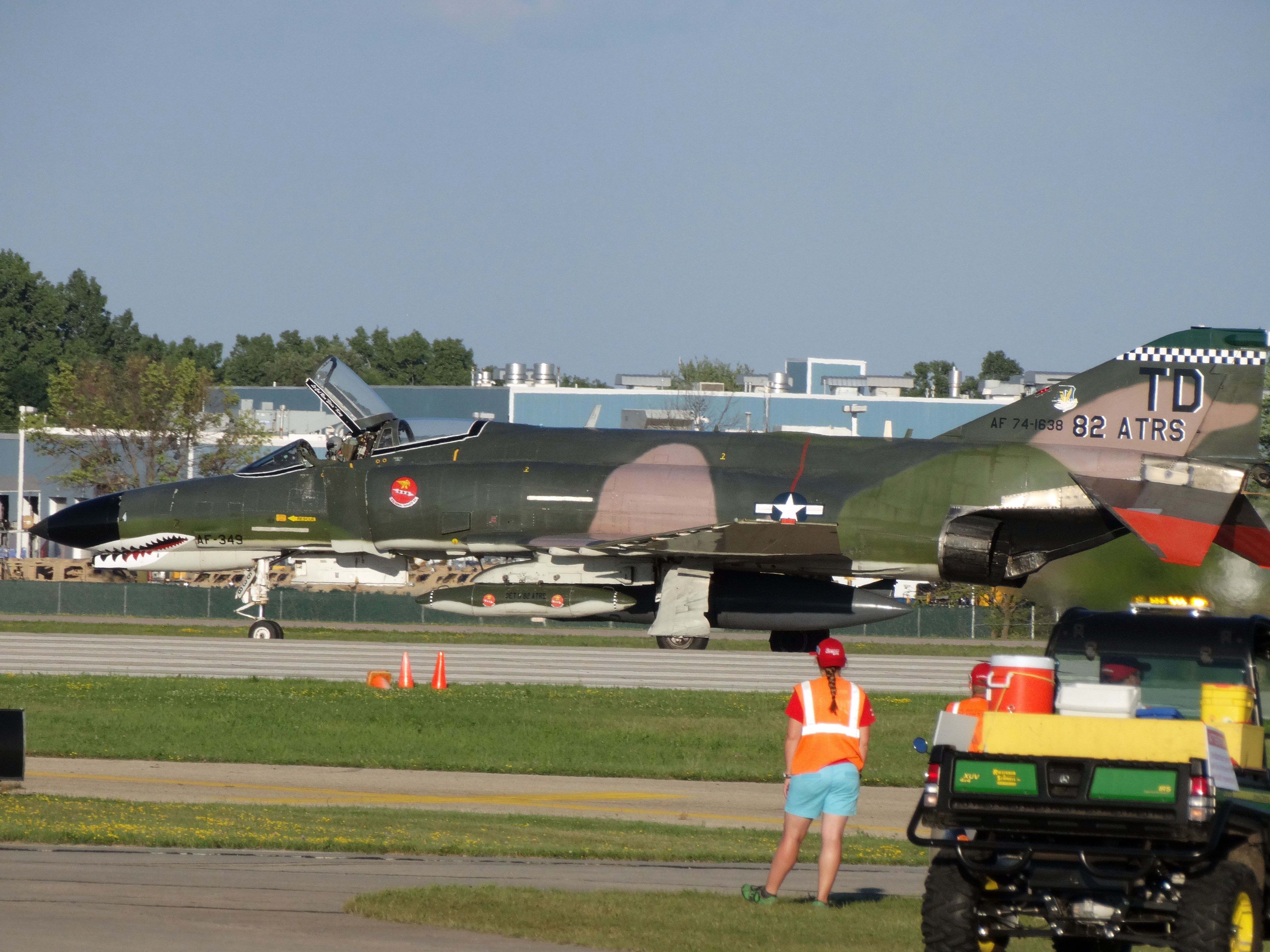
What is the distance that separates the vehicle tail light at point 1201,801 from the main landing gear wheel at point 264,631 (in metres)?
24.6

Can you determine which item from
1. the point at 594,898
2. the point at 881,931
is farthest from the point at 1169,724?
the point at 594,898

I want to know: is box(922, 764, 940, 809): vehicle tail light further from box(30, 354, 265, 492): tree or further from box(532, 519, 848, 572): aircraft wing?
box(30, 354, 265, 492): tree

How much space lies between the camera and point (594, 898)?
9.13 meters

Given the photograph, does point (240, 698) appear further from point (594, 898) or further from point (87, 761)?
point (594, 898)

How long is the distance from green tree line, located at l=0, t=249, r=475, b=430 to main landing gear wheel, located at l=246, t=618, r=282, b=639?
8556 centimetres

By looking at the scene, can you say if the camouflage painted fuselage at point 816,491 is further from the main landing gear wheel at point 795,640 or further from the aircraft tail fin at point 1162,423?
the main landing gear wheel at point 795,640

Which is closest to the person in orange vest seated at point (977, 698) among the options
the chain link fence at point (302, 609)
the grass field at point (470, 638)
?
the grass field at point (470, 638)

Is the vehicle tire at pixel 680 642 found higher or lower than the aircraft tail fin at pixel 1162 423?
lower

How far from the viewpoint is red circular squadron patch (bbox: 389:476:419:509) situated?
25.1 meters

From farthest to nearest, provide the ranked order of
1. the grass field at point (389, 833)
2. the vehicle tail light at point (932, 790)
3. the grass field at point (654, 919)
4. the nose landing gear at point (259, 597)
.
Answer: the nose landing gear at point (259, 597)
the grass field at point (389, 833)
the grass field at point (654, 919)
the vehicle tail light at point (932, 790)

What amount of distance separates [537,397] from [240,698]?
53006 mm

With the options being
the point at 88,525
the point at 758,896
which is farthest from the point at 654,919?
the point at 88,525

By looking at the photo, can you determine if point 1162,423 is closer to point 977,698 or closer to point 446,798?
point 446,798

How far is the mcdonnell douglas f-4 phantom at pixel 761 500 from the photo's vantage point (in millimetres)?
23391
